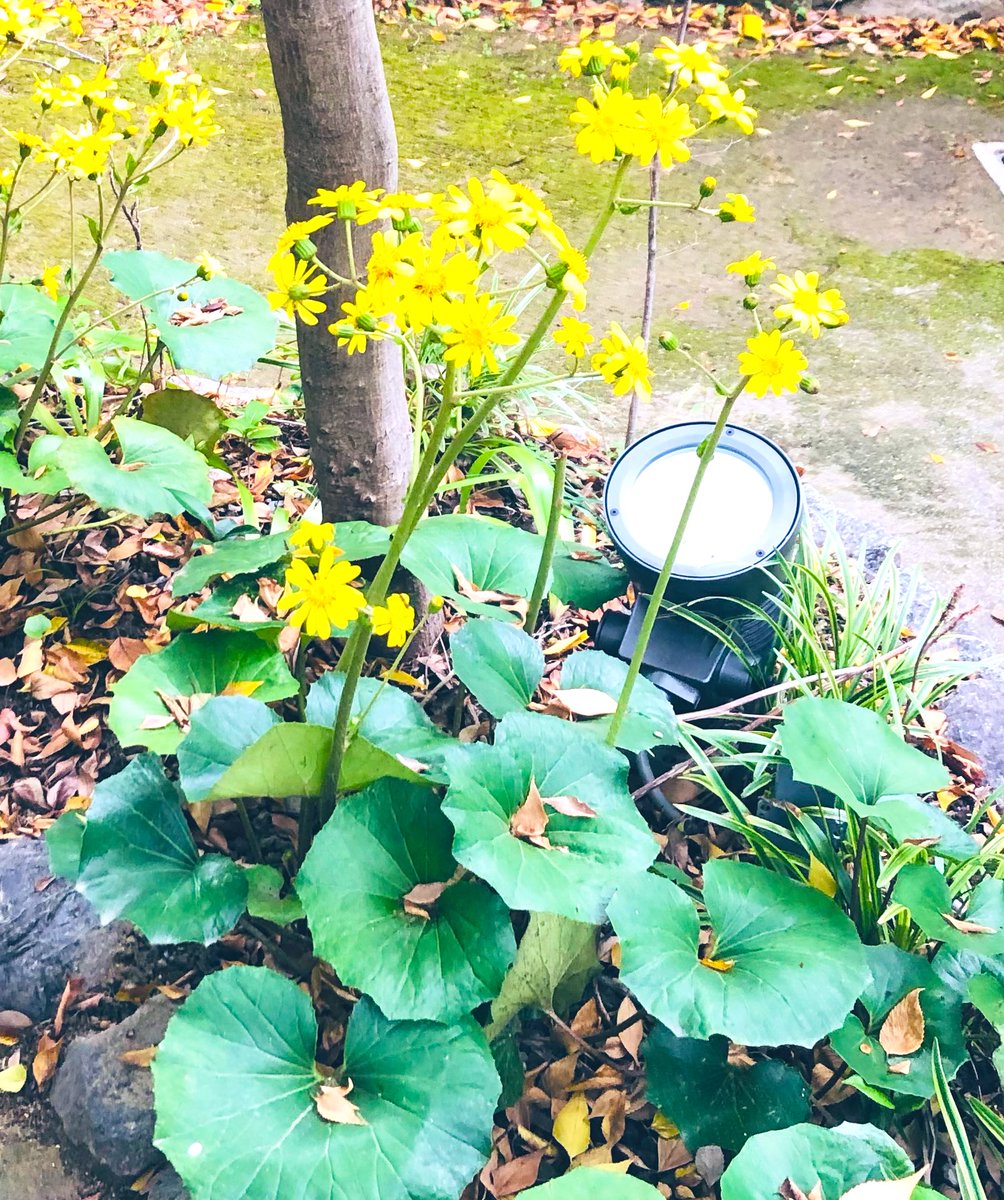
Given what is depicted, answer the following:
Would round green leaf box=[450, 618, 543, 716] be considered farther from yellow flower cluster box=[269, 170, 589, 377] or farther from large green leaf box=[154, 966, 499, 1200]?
→ yellow flower cluster box=[269, 170, 589, 377]

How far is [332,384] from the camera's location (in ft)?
5.93

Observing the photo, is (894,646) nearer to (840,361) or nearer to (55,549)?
(840,361)

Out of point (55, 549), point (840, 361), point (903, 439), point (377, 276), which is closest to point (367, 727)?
point (377, 276)

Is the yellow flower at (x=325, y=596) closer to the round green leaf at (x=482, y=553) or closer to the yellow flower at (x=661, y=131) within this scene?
the yellow flower at (x=661, y=131)

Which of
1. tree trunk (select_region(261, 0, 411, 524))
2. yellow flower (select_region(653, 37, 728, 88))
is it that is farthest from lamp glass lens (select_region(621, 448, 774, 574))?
yellow flower (select_region(653, 37, 728, 88))

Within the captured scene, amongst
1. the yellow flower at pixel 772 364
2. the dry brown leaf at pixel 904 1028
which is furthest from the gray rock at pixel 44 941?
the yellow flower at pixel 772 364

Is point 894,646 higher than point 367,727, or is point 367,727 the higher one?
point 367,727

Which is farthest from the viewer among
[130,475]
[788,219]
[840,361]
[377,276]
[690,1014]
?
[788,219]

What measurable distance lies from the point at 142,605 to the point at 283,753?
95 cm

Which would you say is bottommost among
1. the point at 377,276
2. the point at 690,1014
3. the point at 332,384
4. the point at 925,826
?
the point at 690,1014

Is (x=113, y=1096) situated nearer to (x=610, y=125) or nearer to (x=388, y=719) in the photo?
(x=388, y=719)

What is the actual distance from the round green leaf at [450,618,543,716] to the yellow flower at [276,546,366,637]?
1.69 ft

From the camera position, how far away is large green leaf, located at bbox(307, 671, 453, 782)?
1.49m

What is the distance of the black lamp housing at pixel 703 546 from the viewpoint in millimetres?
1797
